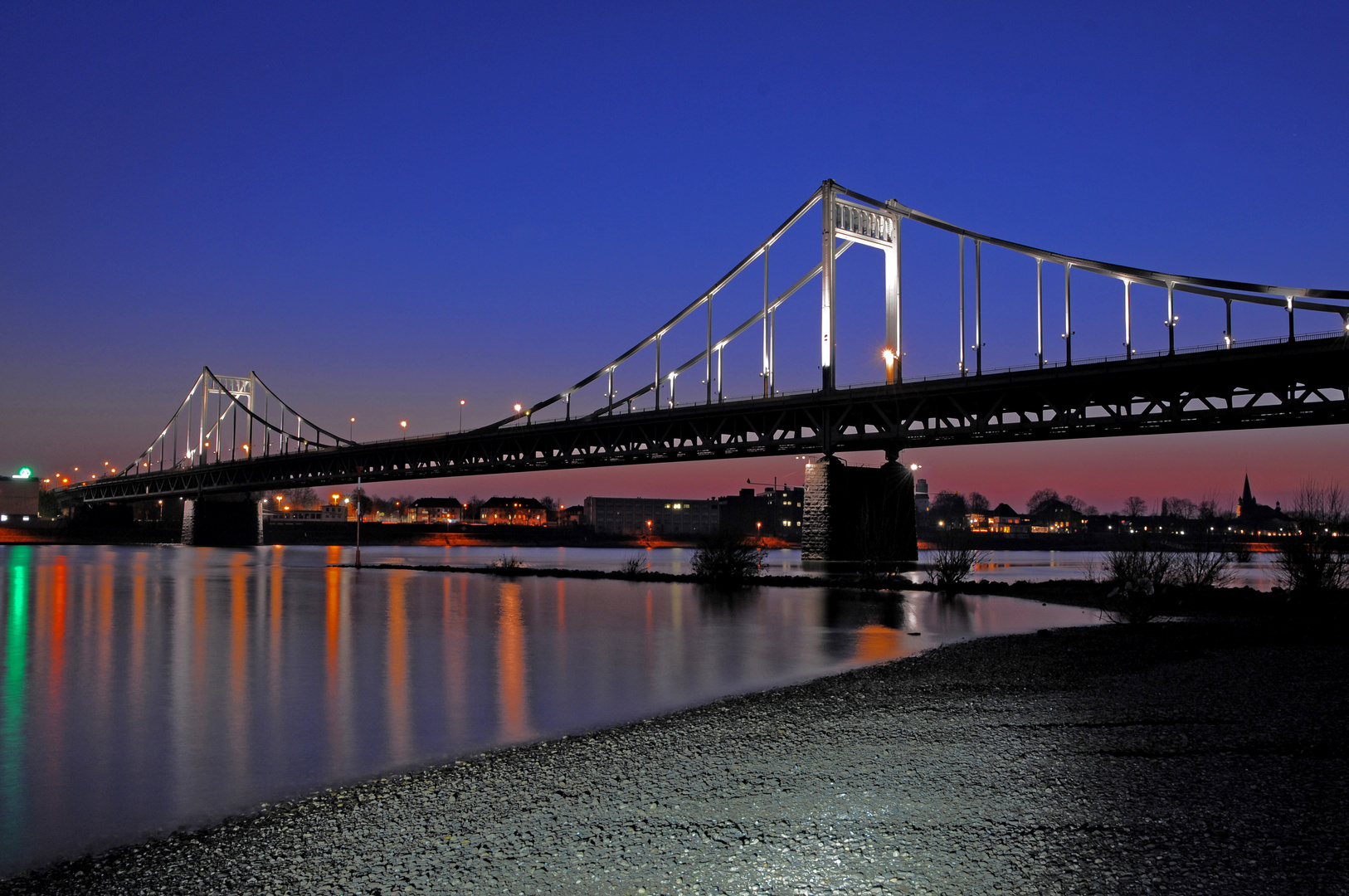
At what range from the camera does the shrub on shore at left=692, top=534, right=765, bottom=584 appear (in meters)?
34.2

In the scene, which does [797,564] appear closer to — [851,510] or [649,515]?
[851,510]

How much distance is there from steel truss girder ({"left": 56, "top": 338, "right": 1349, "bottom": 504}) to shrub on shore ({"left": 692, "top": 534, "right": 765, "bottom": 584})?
48.2 ft

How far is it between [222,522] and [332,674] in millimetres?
95549

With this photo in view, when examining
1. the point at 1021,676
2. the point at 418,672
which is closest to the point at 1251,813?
the point at 1021,676

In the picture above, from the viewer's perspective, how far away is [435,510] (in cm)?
18788

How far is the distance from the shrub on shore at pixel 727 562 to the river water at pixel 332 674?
4.29 m

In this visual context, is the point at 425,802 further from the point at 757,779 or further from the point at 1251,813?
the point at 1251,813

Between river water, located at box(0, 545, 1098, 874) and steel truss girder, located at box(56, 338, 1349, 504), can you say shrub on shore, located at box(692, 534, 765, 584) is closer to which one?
river water, located at box(0, 545, 1098, 874)

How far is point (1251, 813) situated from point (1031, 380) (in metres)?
39.2

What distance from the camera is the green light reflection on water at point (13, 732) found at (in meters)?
6.44

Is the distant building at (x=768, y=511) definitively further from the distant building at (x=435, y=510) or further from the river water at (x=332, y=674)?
the river water at (x=332, y=674)

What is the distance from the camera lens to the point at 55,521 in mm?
114250

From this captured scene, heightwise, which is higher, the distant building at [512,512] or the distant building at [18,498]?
the distant building at [18,498]

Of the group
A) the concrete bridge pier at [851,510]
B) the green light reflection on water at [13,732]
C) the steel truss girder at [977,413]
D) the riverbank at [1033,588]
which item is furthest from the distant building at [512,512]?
the green light reflection on water at [13,732]
